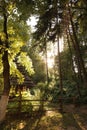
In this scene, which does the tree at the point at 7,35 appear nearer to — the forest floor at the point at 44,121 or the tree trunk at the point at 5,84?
the tree trunk at the point at 5,84

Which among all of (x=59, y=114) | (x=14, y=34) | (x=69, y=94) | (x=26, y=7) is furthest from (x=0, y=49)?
(x=69, y=94)

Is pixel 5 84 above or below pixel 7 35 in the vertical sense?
below

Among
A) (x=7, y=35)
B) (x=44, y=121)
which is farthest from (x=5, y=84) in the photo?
(x=44, y=121)

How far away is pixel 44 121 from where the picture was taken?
1625cm

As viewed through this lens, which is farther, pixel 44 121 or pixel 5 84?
pixel 44 121

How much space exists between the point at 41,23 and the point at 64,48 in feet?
62.2

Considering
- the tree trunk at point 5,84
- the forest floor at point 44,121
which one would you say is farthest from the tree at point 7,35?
the forest floor at point 44,121

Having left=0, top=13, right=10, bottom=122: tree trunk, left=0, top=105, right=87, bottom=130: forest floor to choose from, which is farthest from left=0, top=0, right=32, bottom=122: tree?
left=0, top=105, right=87, bottom=130: forest floor

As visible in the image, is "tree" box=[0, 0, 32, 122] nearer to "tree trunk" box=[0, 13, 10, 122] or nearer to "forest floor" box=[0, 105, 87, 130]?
"tree trunk" box=[0, 13, 10, 122]

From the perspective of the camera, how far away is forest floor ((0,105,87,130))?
49.3 feet

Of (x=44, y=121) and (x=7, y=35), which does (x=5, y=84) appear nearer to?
(x=7, y=35)

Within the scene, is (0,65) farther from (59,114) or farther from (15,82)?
(59,114)

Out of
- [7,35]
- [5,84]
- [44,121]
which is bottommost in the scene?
[44,121]

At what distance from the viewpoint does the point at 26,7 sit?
533 inches
